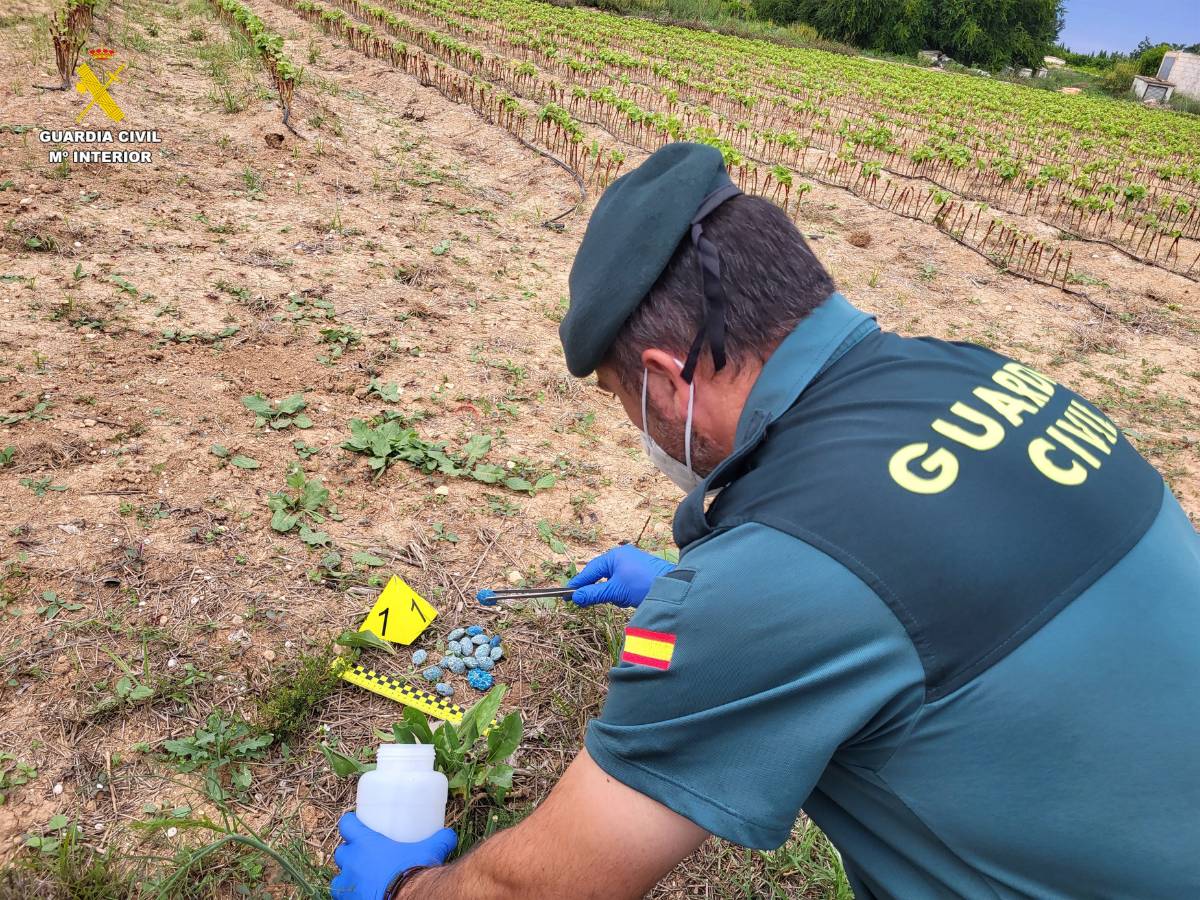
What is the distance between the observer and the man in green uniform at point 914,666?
96 cm

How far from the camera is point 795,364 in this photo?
1.25m

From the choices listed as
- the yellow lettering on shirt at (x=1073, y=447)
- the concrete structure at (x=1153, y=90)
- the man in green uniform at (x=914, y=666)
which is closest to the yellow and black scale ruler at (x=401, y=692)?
the man in green uniform at (x=914, y=666)

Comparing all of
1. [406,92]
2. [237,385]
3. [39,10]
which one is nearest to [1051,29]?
[406,92]

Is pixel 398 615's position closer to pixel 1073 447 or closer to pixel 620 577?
pixel 620 577

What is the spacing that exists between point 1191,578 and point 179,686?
97.9 inches

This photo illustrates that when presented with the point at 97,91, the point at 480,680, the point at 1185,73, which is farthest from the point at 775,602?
the point at 1185,73

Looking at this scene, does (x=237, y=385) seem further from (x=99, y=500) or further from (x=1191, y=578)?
(x=1191, y=578)

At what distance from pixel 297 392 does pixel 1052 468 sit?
3511mm

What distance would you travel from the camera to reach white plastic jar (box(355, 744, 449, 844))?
1815 millimetres

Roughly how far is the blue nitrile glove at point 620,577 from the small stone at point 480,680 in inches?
15.2

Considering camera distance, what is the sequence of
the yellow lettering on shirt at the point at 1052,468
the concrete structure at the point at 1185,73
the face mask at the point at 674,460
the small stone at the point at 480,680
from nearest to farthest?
the yellow lettering on shirt at the point at 1052,468 → the face mask at the point at 674,460 → the small stone at the point at 480,680 → the concrete structure at the point at 1185,73

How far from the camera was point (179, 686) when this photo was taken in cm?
223

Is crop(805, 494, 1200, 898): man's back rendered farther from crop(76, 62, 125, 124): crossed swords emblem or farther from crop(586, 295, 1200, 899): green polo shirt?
crop(76, 62, 125, 124): crossed swords emblem

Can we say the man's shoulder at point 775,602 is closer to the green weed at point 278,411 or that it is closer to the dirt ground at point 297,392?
the dirt ground at point 297,392
